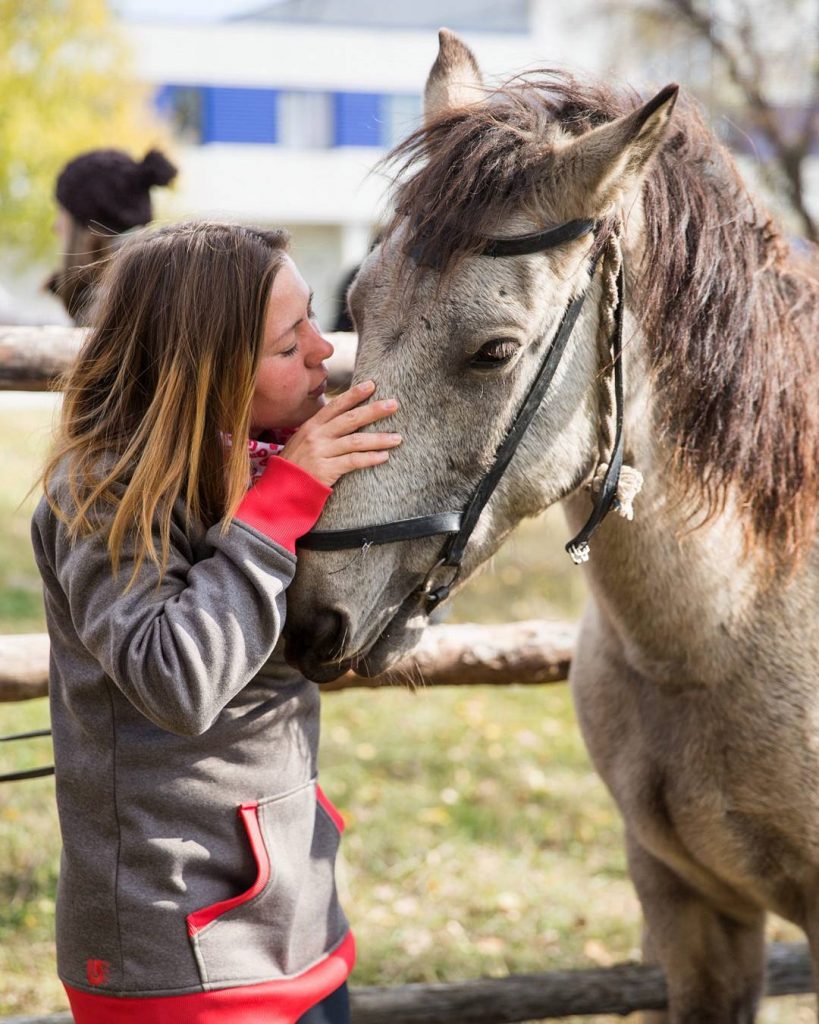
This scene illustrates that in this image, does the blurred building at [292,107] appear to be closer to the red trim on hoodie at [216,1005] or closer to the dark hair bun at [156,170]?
the dark hair bun at [156,170]

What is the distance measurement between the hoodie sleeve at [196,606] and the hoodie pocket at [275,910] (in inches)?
12.0

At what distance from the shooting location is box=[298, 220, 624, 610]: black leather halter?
5.59 feet

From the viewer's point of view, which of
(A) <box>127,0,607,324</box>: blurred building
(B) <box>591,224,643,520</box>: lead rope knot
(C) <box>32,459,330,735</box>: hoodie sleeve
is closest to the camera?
(C) <box>32,459,330,735</box>: hoodie sleeve

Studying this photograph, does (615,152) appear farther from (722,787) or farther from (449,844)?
(449,844)

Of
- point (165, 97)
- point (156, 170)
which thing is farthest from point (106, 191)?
point (165, 97)

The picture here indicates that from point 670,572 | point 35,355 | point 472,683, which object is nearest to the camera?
point 670,572

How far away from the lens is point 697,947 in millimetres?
2496

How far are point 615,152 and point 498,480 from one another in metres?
0.55

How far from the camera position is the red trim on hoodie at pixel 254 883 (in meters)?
1.69

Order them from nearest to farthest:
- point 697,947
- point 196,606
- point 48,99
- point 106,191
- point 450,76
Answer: point 196,606 < point 450,76 < point 697,947 < point 106,191 < point 48,99

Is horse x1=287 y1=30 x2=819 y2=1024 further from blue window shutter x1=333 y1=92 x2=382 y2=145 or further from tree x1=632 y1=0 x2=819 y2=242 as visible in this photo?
blue window shutter x1=333 y1=92 x2=382 y2=145

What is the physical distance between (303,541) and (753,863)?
116 centimetres

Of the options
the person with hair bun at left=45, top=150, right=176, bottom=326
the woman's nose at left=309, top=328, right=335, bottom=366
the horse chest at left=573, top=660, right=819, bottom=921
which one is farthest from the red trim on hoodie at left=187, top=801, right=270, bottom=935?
the person with hair bun at left=45, top=150, right=176, bottom=326

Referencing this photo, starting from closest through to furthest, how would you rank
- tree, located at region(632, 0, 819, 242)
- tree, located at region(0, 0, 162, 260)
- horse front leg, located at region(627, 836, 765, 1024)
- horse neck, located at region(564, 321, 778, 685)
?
horse neck, located at region(564, 321, 778, 685), horse front leg, located at region(627, 836, 765, 1024), tree, located at region(632, 0, 819, 242), tree, located at region(0, 0, 162, 260)
